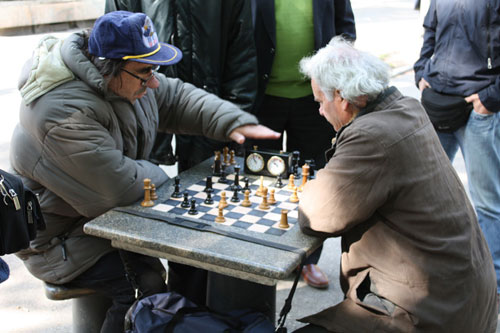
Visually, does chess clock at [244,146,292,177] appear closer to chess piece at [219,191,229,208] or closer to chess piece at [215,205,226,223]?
chess piece at [219,191,229,208]

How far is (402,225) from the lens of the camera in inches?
91.5

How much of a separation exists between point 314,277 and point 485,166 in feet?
4.14

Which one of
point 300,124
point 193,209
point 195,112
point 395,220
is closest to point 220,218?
point 193,209

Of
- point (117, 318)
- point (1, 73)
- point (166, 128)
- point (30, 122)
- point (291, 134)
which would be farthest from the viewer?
point (1, 73)

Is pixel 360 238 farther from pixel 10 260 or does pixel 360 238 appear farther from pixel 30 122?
pixel 10 260

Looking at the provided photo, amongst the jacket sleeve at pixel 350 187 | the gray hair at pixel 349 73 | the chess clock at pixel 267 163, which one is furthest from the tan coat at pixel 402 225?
the chess clock at pixel 267 163

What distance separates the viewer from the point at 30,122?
257 centimetres

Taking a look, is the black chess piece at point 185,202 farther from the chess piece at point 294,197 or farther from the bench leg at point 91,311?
the bench leg at point 91,311

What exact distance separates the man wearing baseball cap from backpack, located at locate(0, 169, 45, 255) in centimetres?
30

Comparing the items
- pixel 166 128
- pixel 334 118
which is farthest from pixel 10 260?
pixel 334 118

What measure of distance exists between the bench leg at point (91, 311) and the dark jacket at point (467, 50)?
7.84 ft

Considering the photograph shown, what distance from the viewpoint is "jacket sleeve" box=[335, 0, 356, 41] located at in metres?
4.01

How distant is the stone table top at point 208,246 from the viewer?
2.23 m

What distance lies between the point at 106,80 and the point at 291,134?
163cm
